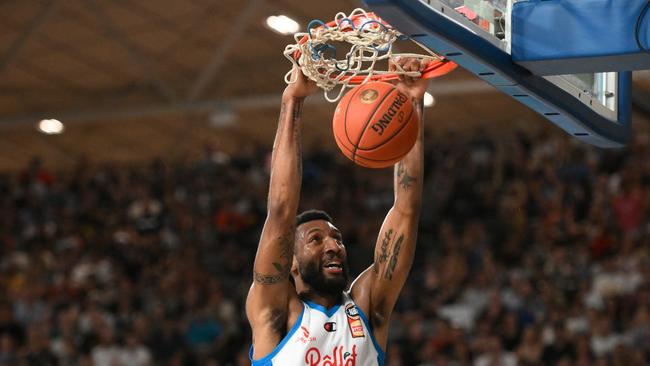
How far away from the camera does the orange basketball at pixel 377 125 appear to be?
4633 millimetres

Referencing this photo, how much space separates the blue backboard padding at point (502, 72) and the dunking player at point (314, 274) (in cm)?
79

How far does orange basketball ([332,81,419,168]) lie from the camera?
15.2 ft

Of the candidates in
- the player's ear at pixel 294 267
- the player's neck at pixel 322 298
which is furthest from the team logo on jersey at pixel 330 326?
the player's ear at pixel 294 267

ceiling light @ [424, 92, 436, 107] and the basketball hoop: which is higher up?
ceiling light @ [424, 92, 436, 107]

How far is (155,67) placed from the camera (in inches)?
688

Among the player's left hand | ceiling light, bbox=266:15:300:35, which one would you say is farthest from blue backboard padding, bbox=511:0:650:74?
ceiling light, bbox=266:15:300:35

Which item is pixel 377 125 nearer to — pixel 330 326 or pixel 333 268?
pixel 333 268

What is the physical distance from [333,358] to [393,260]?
0.63 m

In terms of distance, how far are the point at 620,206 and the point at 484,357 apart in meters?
2.92

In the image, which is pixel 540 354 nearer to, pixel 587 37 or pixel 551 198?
pixel 551 198

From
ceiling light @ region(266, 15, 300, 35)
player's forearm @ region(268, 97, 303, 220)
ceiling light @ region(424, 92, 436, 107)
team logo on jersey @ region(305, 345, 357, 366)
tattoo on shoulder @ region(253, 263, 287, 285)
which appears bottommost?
team logo on jersey @ region(305, 345, 357, 366)

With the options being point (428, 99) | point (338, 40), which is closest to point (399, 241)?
point (338, 40)

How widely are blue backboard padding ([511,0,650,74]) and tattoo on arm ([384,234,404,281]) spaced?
1271 millimetres

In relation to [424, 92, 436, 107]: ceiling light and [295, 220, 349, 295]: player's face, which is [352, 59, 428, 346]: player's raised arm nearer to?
[295, 220, 349, 295]: player's face
